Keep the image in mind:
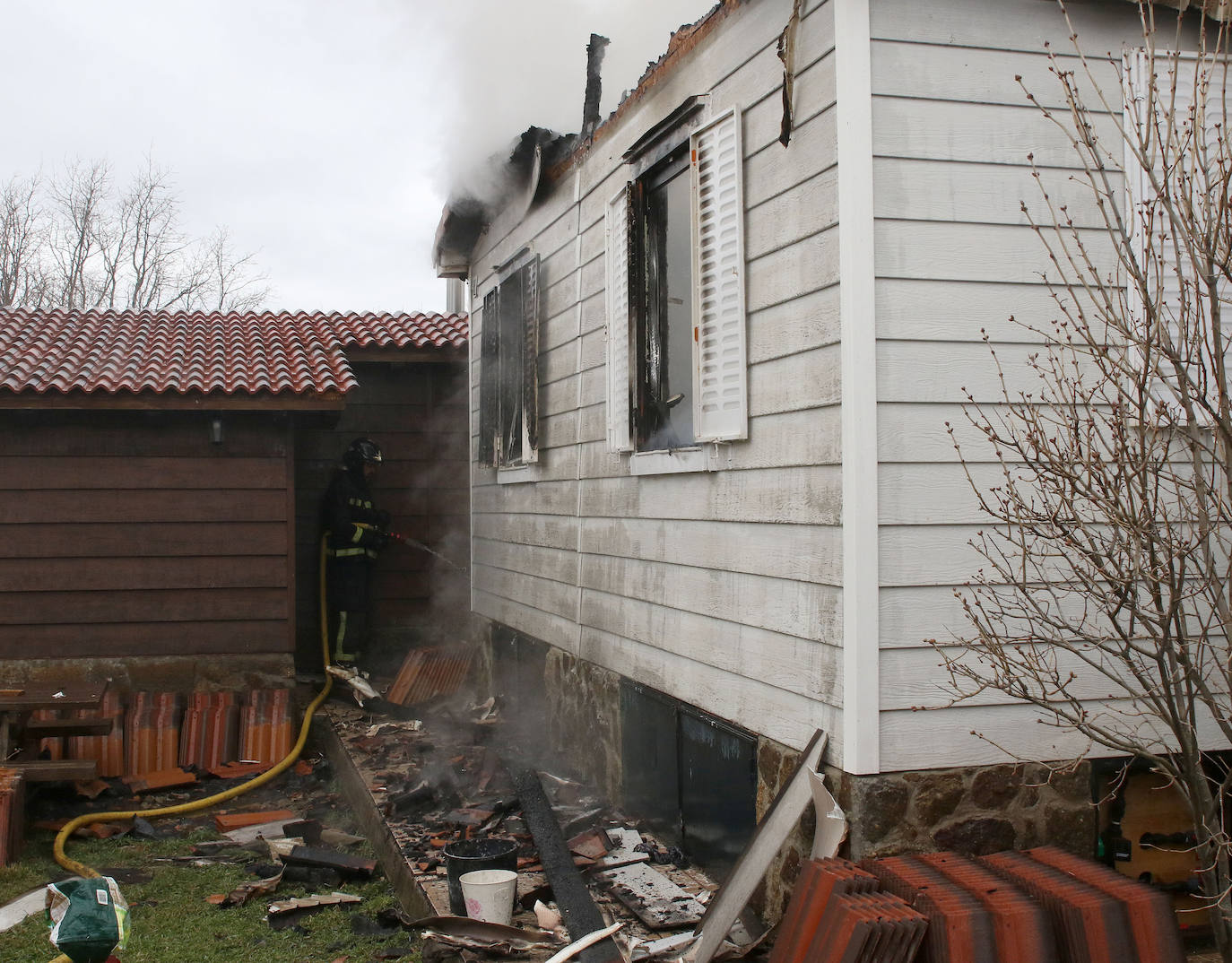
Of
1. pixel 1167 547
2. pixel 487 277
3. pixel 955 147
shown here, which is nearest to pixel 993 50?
pixel 955 147

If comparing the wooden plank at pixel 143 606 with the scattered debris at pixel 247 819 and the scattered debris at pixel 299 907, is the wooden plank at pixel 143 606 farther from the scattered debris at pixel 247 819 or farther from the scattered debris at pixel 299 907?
the scattered debris at pixel 299 907

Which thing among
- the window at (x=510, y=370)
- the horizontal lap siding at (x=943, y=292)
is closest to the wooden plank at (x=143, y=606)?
the window at (x=510, y=370)

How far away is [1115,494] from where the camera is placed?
3.38m

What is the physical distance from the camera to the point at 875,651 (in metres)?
3.98

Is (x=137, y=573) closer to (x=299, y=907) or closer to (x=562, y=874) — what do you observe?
(x=299, y=907)

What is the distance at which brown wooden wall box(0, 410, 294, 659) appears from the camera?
930 cm

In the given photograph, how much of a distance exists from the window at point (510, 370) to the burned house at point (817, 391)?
5.74 ft

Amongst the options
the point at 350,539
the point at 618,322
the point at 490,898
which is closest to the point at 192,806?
the point at 350,539

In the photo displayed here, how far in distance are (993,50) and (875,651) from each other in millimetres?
Result: 2371

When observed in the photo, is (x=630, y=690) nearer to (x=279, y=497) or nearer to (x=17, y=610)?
(x=279, y=497)

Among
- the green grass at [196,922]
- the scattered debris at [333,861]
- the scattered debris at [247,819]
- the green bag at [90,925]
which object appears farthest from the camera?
the scattered debris at [247,819]

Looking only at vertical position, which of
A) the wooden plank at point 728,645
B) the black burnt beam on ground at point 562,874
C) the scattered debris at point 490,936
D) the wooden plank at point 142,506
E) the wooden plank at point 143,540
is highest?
the wooden plank at point 142,506

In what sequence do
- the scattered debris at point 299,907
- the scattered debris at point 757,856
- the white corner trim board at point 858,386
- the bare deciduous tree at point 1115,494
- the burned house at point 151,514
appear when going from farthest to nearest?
the burned house at point 151,514, the scattered debris at point 299,907, the scattered debris at point 757,856, the white corner trim board at point 858,386, the bare deciduous tree at point 1115,494

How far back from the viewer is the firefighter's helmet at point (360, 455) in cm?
1118
